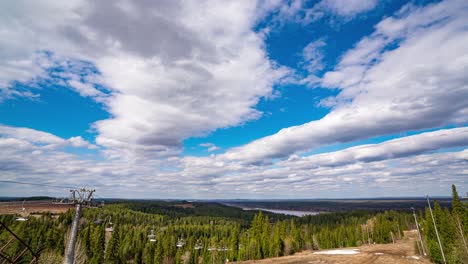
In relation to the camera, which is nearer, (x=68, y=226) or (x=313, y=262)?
(x=313, y=262)

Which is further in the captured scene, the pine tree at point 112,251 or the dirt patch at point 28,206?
the pine tree at point 112,251

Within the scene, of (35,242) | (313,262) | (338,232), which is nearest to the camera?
(313,262)

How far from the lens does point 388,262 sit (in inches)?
1511

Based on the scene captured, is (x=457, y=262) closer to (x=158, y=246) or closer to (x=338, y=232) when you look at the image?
(x=338, y=232)

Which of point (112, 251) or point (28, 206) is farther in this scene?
point (112, 251)

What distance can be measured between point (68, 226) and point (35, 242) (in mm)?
45328

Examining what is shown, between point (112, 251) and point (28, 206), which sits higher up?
point (28, 206)

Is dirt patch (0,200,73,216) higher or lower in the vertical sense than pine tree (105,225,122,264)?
higher

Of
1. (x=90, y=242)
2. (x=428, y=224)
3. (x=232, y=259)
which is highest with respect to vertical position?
(x=428, y=224)

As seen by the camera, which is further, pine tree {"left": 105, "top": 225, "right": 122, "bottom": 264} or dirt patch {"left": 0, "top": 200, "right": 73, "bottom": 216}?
pine tree {"left": 105, "top": 225, "right": 122, "bottom": 264}

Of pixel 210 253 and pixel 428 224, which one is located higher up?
pixel 428 224

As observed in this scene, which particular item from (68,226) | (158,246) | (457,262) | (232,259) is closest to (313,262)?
(457,262)

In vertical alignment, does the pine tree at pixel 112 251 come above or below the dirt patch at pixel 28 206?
below

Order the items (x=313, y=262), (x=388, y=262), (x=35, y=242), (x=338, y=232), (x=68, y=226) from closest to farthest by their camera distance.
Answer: (x=388, y=262) < (x=313, y=262) < (x=35, y=242) < (x=338, y=232) < (x=68, y=226)
